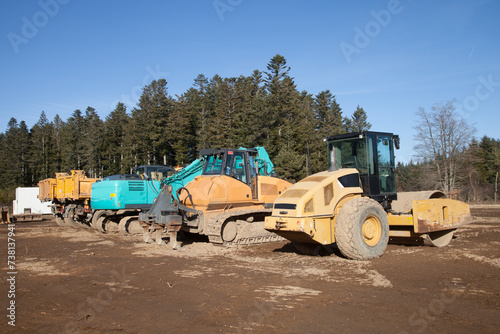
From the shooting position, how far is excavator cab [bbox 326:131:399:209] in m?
10.2

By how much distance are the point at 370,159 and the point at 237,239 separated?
465 cm

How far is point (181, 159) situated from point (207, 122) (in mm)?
12262

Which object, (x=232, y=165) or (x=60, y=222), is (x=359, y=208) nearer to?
(x=232, y=165)

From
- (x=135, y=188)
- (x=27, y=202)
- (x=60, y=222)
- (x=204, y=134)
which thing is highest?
(x=204, y=134)

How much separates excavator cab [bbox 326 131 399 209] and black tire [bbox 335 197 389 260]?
0.94 meters

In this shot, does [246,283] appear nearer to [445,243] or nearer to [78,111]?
[445,243]

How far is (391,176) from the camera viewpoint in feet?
35.7

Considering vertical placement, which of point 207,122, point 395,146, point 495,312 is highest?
point 207,122

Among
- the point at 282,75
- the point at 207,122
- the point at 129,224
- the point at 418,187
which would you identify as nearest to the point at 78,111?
the point at 207,122

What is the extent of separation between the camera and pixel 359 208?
29.3 ft

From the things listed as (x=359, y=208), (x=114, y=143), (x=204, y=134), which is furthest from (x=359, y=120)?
(x=359, y=208)

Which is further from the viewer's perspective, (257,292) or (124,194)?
(124,194)

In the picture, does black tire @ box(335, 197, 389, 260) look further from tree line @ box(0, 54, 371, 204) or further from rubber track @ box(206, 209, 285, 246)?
tree line @ box(0, 54, 371, 204)

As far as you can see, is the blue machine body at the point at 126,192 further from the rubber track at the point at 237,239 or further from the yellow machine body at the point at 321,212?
the yellow machine body at the point at 321,212
